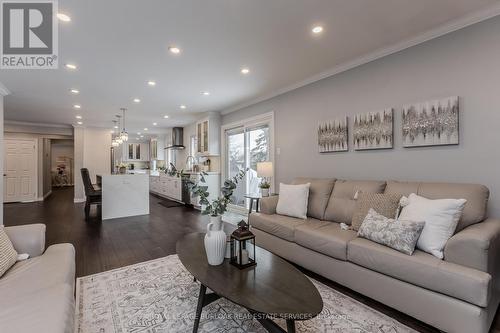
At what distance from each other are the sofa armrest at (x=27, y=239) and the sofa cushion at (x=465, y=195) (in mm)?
3561

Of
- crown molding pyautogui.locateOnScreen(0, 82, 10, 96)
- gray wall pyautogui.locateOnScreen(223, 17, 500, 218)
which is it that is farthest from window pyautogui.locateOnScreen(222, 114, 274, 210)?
crown molding pyautogui.locateOnScreen(0, 82, 10, 96)

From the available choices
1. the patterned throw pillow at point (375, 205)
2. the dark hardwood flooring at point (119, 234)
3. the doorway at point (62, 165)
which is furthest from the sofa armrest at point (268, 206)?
the doorway at point (62, 165)

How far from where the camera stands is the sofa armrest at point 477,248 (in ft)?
5.31

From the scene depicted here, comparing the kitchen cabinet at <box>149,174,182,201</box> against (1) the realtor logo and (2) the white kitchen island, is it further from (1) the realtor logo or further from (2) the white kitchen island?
(1) the realtor logo

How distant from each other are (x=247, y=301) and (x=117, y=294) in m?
1.59

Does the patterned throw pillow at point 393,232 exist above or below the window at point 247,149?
below

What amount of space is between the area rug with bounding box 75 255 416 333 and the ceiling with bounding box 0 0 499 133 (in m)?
2.66

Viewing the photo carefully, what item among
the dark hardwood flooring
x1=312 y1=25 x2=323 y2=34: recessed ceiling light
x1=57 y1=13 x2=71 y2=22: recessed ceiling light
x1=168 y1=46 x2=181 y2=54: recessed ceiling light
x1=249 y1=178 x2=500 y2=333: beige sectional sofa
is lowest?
the dark hardwood flooring

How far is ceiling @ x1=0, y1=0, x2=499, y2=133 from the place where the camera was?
85.5 inches

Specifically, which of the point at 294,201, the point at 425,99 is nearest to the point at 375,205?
the point at 294,201

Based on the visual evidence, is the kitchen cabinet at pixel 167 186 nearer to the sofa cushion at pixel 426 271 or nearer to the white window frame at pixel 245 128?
the white window frame at pixel 245 128

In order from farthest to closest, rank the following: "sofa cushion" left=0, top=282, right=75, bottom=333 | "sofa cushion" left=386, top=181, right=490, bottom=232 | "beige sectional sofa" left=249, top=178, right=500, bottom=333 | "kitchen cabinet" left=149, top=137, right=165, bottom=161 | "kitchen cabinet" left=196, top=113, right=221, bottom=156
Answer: "kitchen cabinet" left=149, top=137, right=165, bottom=161
"kitchen cabinet" left=196, top=113, right=221, bottom=156
"sofa cushion" left=386, top=181, right=490, bottom=232
"beige sectional sofa" left=249, top=178, right=500, bottom=333
"sofa cushion" left=0, top=282, right=75, bottom=333

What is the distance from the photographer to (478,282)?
1.52m

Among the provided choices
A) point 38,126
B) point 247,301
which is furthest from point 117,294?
point 38,126
